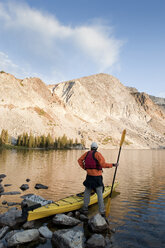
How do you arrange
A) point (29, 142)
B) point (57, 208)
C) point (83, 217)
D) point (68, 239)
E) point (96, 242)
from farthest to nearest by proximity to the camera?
point (29, 142) → point (83, 217) → point (57, 208) → point (96, 242) → point (68, 239)

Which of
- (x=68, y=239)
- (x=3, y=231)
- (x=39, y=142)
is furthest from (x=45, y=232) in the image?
(x=39, y=142)

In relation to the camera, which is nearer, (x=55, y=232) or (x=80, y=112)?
(x=55, y=232)

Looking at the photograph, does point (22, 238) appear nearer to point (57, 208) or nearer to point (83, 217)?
point (57, 208)

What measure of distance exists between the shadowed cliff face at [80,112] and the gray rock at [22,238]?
8316 centimetres

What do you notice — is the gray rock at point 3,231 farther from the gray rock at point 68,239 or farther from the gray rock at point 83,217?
the gray rock at point 83,217

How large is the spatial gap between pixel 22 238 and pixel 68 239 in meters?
1.76

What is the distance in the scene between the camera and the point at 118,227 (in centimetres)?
833

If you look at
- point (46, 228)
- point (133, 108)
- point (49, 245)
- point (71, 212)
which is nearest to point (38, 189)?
point (71, 212)

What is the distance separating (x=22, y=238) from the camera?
21.7 feet

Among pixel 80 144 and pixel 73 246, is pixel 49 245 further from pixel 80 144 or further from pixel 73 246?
pixel 80 144

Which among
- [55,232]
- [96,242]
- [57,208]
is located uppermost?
[57,208]

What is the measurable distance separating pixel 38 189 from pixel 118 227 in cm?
881

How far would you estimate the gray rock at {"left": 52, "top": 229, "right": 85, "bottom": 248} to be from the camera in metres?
6.31

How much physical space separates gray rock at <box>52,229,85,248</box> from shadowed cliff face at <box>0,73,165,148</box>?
3299 inches
